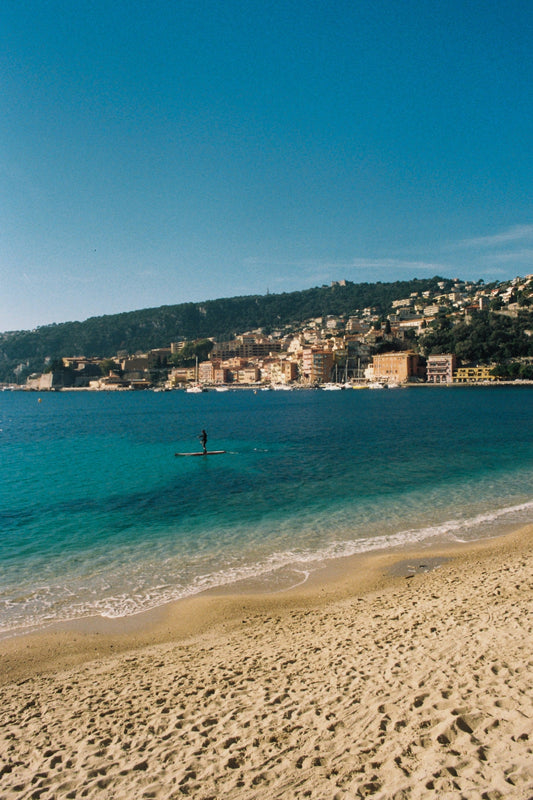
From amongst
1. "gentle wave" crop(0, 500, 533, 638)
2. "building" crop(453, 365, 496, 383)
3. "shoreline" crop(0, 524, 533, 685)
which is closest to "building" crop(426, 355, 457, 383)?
"building" crop(453, 365, 496, 383)

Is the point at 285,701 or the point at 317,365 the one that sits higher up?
the point at 317,365

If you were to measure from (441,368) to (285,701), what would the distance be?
116 m

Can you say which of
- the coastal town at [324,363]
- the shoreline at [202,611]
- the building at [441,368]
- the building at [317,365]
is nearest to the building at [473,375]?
the coastal town at [324,363]

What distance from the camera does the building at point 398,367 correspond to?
117 meters

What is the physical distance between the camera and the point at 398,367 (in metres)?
119

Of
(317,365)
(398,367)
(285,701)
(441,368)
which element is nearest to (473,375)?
(441,368)

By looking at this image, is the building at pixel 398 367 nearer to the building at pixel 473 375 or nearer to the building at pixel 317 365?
the building at pixel 473 375

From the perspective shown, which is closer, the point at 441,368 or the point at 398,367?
the point at 441,368

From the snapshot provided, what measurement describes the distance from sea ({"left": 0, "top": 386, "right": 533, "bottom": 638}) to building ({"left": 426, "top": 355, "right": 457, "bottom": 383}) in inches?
3442

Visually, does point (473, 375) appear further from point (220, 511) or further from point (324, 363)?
point (220, 511)

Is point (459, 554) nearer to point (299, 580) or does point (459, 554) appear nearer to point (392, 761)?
point (299, 580)

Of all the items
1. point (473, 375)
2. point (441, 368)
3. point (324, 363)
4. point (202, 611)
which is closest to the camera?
point (202, 611)

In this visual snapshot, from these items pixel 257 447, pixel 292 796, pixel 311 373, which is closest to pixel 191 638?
→ pixel 292 796

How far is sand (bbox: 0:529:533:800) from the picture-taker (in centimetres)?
351
